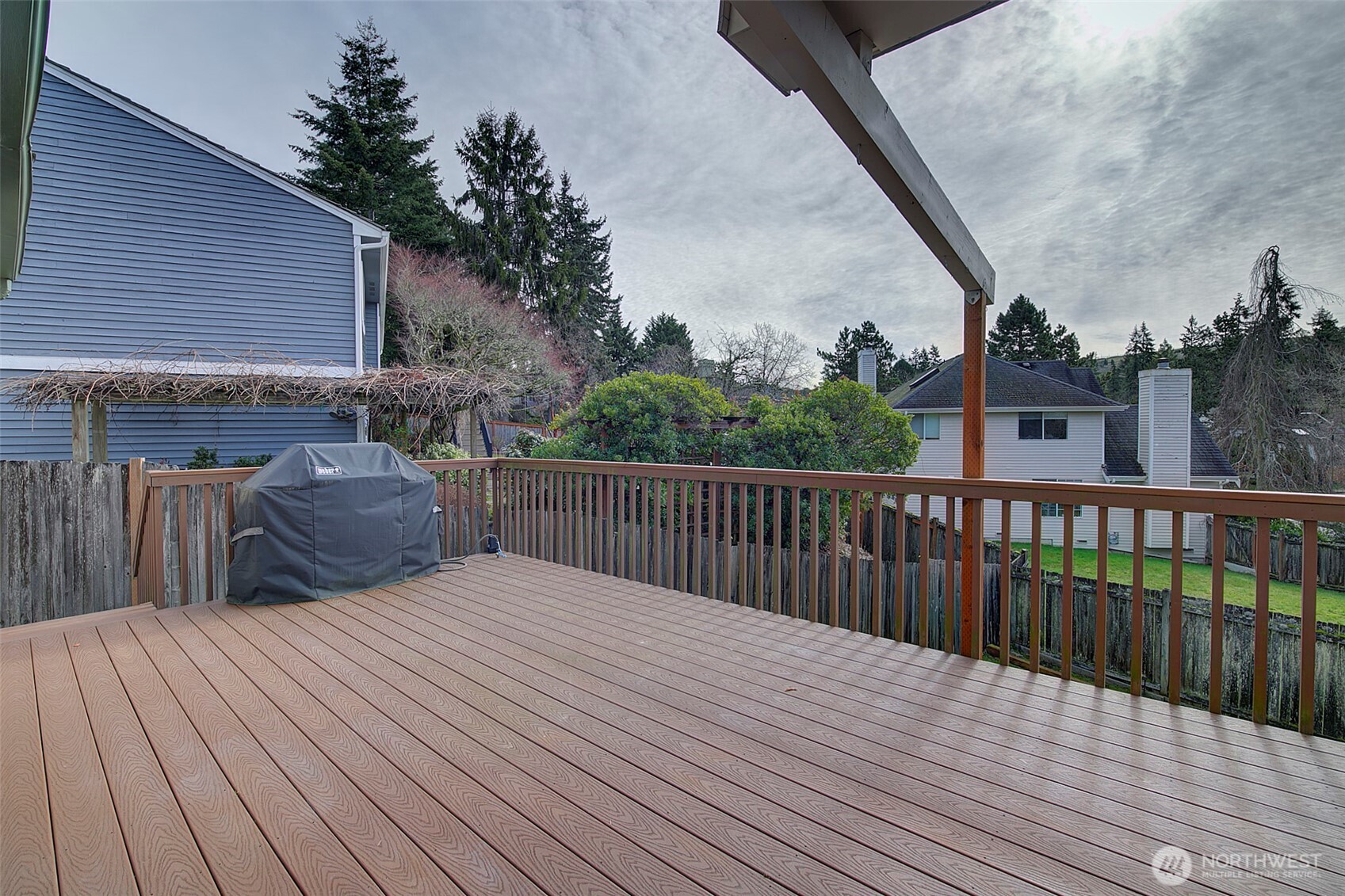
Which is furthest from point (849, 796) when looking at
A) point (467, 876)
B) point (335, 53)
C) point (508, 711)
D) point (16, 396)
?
point (335, 53)

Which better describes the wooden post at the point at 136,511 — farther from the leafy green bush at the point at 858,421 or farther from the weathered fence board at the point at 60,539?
the leafy green bush at the point at 858,421

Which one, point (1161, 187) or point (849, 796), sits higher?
point (1161, 187)

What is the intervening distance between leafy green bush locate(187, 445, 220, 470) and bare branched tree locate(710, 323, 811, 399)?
10952 mm

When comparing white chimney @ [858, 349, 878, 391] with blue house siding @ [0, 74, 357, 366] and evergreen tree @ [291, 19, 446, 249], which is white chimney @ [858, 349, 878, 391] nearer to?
blue house siding @ [0, 74, 357, 366]

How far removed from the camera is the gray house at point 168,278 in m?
7.06

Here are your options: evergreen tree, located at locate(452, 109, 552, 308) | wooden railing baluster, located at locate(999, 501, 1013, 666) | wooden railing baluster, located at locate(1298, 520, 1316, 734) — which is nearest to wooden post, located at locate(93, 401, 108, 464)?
wooden railing baluster, located at locate(999, 501, 1013, 666)

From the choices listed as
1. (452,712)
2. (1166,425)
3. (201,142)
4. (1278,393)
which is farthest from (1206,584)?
(201,142)

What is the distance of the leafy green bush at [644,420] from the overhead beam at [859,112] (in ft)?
12.6

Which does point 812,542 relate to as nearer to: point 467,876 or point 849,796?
point 849,796

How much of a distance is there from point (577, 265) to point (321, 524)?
19.3 metres

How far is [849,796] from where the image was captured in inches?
61.1

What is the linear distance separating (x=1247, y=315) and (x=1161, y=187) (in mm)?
2161

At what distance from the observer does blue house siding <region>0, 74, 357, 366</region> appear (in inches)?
278

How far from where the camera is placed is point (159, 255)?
7.59 metres
